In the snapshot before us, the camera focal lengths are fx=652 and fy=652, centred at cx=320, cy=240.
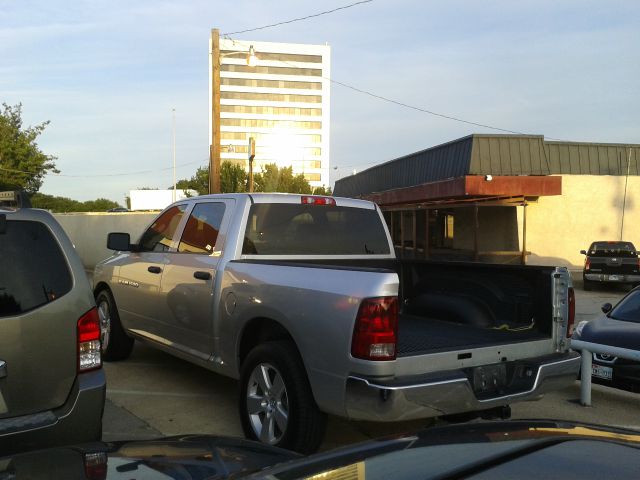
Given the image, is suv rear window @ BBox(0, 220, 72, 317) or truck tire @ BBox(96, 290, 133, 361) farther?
truck tire @ BBox(96, 290, 133, 361)

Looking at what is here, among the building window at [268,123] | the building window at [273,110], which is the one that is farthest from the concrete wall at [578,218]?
the building window at [273,110]

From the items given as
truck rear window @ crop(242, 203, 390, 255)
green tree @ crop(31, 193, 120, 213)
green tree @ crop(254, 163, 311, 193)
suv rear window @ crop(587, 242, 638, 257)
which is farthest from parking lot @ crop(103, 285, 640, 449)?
green tree @ crop(254, 163, 311, 193)

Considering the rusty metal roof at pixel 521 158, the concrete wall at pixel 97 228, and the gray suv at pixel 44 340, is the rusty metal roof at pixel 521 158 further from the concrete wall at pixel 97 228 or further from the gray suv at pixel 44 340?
the gray suv at pixel 44 340

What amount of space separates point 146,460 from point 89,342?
1.32 m

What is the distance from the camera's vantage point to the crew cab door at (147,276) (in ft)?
21.3

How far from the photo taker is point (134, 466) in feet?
8.52

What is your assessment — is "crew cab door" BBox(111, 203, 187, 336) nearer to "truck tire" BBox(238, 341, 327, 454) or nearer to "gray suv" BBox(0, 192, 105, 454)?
"truck tire" BBox(238, 341, 327, 454)

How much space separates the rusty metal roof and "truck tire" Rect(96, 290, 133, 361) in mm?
18980

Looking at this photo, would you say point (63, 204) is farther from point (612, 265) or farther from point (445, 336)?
point (445, 336)

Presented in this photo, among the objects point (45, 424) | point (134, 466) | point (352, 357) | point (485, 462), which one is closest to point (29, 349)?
point (45, 424)

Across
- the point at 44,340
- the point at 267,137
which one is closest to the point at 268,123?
the point at 267,137

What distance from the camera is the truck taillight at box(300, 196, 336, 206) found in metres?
5.97

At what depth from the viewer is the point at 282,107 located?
13388 cm

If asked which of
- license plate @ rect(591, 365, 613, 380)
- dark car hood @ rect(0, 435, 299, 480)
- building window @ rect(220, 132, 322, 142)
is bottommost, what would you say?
license plate @ rect(591, 365, 613, 380)
